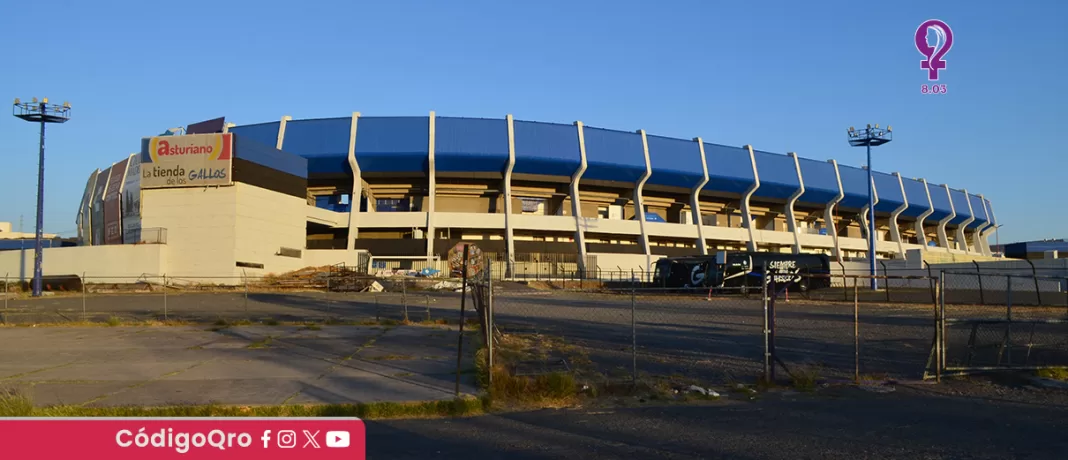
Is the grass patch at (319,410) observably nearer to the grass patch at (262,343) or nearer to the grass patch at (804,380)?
the grass patch at (804,380)

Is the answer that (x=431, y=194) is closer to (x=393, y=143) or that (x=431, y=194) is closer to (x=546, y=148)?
(x=393, y=143)

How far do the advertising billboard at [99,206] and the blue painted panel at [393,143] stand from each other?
20335mm

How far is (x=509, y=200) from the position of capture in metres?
58.4

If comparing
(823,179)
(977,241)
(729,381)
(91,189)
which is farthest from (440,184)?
(977,241)

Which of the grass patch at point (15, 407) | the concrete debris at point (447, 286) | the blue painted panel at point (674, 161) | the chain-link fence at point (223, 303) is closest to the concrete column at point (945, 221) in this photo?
the blue painted panel at point (674, 161)

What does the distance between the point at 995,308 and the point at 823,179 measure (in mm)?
44179

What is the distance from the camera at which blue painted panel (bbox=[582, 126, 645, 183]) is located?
59969 millimetres

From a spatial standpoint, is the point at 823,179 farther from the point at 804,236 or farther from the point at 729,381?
the point at 729,381

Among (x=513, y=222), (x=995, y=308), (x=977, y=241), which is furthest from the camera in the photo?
(x=977, y=241)

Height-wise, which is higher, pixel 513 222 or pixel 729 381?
pixel 513 222

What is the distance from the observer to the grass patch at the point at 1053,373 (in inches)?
487

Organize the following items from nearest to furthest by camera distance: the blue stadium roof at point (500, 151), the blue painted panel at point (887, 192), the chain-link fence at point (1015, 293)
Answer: the chain-link fence at point (1015, 293) < the blue stadium roof at point (500, 151) < the blue painted panel at point (887, 192)

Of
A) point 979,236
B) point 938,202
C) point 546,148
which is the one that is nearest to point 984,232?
point 979,236

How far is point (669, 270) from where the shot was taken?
154ft
